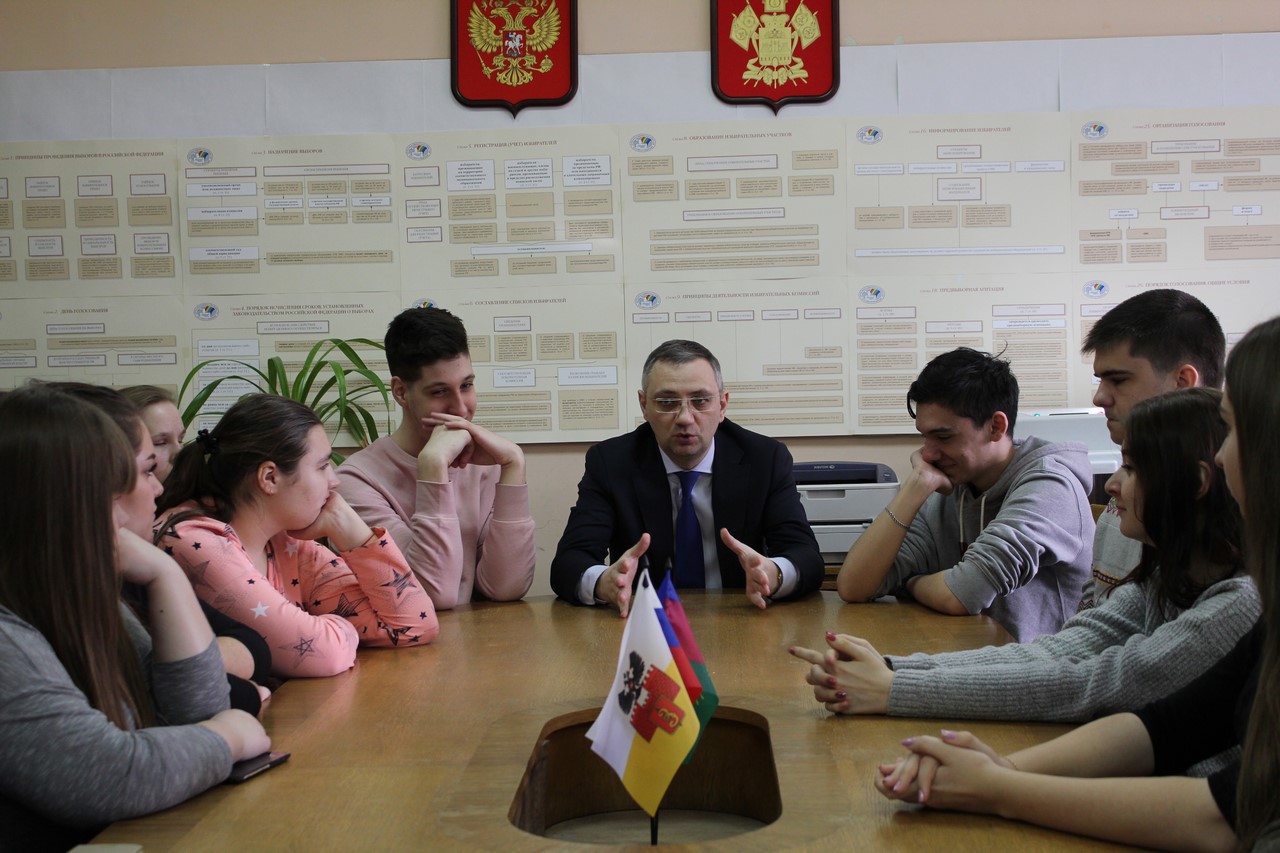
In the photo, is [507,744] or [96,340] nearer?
[507,744]

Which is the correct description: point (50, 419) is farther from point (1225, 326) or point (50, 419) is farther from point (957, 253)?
point (1225, 326)

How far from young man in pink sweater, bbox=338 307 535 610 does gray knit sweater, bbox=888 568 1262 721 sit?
3.97 ft

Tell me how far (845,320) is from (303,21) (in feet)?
7.29

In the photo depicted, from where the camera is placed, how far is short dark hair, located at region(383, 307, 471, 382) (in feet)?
9.09

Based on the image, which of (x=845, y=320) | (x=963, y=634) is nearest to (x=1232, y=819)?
(x=963, y=634)

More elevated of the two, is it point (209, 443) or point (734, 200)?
point (734, 200)

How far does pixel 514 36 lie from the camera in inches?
153

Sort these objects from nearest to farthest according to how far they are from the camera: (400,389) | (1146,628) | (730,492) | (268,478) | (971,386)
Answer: (1146,628) < (268,478) < (971,386) < (730,492) < (400,389)

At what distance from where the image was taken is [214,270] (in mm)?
3951

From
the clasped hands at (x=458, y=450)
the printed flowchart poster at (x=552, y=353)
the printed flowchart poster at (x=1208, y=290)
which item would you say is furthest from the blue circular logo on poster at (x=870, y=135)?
the clasped hands at (x=458, y=450)

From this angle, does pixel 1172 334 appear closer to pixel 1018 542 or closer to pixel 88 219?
pixel 1018 542

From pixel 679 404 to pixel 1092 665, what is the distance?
1385mm

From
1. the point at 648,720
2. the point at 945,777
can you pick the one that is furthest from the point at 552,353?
the point at 945,777

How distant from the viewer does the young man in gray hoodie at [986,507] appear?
231 centimetres
